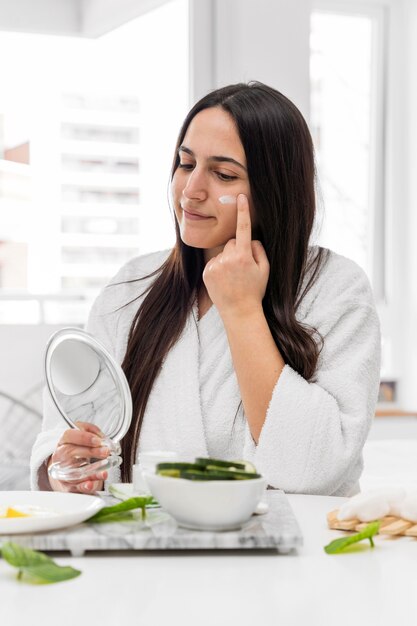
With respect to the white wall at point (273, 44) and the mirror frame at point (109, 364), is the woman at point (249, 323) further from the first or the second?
the white wall at point (273, 44)

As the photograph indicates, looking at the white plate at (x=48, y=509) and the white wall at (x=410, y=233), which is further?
the white wall at (x=410, y=233)

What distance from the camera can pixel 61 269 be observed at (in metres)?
3.58

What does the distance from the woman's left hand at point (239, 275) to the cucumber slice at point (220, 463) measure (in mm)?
673

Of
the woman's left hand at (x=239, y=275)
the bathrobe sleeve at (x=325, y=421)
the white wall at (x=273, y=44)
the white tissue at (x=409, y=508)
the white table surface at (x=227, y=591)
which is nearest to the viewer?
the white table surface at (x=227, y=591)

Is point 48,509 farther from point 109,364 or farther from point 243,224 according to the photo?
point 243,224

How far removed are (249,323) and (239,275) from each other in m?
0.11

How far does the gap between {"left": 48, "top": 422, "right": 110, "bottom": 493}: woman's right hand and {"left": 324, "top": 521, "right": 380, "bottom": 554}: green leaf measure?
0.40m

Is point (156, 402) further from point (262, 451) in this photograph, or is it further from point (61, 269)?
point (61, 269)

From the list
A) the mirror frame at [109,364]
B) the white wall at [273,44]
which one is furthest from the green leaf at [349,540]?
the white wall at [273,44]

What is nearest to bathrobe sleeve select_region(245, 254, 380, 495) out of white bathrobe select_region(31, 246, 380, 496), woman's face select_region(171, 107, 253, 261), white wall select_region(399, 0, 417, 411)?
white bathrobe select_region(31, 246, 380, 496)

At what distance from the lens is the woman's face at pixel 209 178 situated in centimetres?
175

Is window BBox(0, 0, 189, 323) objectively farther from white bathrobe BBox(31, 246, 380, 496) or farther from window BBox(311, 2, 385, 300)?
white bathrobe BBox(31, 246, 380, 496)

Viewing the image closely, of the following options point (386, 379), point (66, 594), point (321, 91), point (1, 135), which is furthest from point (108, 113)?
point (66, 594)

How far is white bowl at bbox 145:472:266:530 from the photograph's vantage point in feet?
3.15
